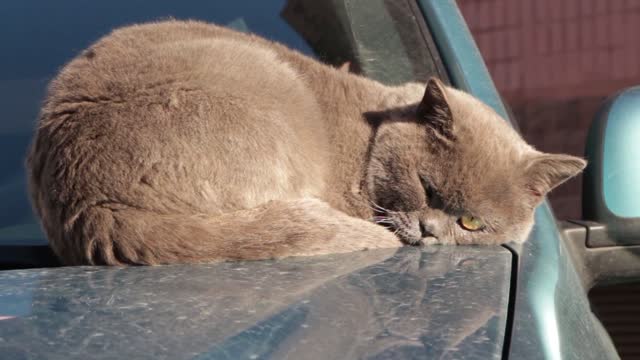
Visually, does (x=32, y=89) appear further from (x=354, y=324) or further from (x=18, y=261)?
(x=354, y=324)

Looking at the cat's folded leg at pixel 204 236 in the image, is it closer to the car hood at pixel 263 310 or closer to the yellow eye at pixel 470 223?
the car hood at pixel 263 310

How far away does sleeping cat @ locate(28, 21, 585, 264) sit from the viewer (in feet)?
6.75

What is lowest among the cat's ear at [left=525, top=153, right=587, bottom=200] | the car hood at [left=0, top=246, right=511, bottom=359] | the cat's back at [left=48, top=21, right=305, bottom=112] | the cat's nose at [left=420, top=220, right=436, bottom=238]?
the cat's nose at [left=420, top=220, right=436, bottom=238]

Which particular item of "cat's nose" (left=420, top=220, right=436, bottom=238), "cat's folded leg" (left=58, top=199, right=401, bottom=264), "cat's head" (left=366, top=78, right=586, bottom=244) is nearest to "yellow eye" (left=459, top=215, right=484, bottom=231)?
"cat's head" (left=366, top=78, right=586, bottom=244)

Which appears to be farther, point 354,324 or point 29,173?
point 29,173

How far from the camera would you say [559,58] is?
8602mm

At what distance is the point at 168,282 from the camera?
1635 millimetres

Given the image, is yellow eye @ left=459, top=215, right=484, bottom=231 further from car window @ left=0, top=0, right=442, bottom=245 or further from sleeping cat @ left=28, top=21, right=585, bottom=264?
car window @ left=0, top=0, right=442, bottom=245

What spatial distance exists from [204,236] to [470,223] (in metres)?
0.90

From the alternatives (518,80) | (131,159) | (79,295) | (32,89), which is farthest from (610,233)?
(518,80)

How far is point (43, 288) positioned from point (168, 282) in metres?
0.20

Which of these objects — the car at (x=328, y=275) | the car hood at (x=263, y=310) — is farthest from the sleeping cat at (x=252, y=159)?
the car hood at (x=263, y=310)

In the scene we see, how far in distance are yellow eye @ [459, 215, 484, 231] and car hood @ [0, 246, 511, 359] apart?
32.2 inches

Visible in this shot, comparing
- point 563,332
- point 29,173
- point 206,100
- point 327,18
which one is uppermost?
point 327,18
